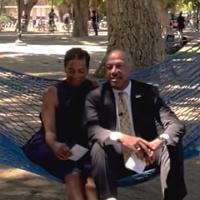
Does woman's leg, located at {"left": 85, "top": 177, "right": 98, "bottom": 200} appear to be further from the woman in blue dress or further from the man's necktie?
the man's necktie

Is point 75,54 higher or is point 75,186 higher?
point 75,54

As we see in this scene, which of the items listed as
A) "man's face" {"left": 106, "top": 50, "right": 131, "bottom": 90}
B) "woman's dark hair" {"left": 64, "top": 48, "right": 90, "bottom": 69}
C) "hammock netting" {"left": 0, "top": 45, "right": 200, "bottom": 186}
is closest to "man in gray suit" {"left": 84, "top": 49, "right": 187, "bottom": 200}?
"man's face" {"left": 106, "top": 50, "right": 131, "bottom": 90}

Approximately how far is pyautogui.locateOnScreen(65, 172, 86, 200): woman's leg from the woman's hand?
0.12 m

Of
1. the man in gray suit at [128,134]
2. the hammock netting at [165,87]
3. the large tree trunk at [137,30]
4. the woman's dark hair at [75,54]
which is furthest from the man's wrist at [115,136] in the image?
the large tree trunk at [137,30]

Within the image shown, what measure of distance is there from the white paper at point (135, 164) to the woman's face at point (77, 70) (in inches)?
25.1

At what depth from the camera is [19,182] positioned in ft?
17.0

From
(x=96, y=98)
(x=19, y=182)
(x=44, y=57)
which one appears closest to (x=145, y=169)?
(x=96, y=98)

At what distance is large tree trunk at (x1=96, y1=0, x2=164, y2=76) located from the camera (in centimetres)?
1110

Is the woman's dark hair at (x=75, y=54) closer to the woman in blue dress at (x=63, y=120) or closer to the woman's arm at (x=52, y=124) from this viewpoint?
the woman in blue dress at (x=63, y=120)

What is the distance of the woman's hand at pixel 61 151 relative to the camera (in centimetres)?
397

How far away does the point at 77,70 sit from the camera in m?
4.15

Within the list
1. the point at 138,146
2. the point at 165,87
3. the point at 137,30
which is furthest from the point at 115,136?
the point at 137,30

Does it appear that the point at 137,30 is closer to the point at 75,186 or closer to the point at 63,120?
the point at 63,120

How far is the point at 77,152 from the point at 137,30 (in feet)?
24.3
